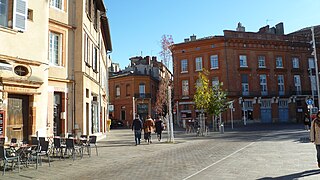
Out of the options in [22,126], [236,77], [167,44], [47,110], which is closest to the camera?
[22,126]

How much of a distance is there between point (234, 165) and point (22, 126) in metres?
9.13

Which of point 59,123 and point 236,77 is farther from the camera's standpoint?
point 236,77

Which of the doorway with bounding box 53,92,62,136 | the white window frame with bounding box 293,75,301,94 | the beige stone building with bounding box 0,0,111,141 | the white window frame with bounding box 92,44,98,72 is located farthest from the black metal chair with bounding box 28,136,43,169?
the white window frame with bounding box 293,75,301,94

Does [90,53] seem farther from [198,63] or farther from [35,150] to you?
[198,63]

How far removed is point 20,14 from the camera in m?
12.8

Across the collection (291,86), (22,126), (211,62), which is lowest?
(22,126)

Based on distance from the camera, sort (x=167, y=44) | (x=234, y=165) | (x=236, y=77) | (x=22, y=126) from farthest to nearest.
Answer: (x=236, y=77)
(x=167, y=44)
(x=22, y=126)
(x=234, y=165)

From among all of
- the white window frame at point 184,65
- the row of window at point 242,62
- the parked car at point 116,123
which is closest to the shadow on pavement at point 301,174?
the row of window at point 242,62

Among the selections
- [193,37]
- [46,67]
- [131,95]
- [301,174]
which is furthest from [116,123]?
[301,174]

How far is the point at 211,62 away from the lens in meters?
49.0

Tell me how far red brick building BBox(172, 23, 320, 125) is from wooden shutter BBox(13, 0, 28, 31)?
118 feet

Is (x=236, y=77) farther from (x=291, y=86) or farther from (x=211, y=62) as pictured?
(x=291, y=86)

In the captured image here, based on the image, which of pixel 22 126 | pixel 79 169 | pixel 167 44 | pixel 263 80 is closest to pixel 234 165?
pixel 79 169

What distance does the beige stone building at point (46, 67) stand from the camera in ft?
41.7
